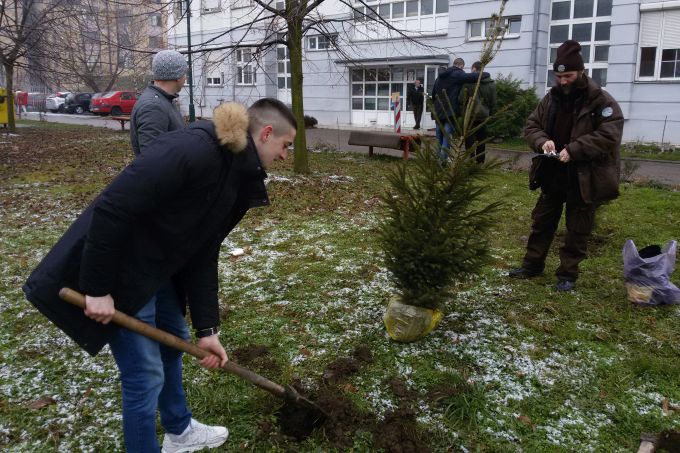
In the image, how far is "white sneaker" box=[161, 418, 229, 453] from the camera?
2746 millimetres

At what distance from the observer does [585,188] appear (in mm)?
4305

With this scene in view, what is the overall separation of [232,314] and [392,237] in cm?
150

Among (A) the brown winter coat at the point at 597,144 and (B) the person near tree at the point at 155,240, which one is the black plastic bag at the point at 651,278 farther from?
(B) the person near tree at the point at 155,240

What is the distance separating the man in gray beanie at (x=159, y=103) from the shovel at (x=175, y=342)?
2052 mm

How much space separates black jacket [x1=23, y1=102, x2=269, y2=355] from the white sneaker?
835 millimetres

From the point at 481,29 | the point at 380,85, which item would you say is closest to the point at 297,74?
the point at 481,29

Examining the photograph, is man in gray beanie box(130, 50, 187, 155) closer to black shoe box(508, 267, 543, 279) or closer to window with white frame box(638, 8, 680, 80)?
black shoe box(508, 267, 543, 279)

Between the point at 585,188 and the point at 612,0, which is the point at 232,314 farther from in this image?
the point at 612,0

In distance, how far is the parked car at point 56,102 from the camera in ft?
124

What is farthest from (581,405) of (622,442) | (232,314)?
(232,314)

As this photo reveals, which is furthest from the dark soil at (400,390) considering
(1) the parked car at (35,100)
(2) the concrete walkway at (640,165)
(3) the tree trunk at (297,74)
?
(1) the parked car at (35,100)

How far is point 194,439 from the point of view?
9.06ft

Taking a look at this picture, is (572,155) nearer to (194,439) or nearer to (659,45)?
(194,439)

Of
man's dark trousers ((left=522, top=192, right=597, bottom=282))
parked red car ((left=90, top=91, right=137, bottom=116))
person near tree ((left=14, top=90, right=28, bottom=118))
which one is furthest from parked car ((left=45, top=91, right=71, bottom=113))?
man's dark trousers ((left=522, top=192, right=597, bottom=282))
